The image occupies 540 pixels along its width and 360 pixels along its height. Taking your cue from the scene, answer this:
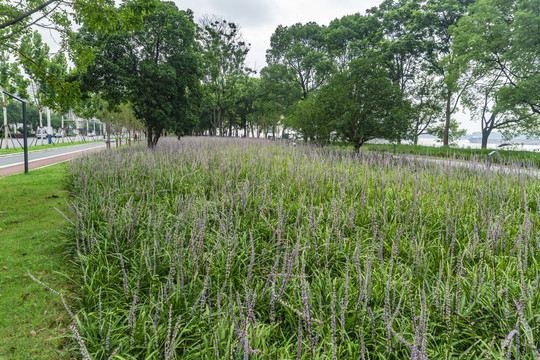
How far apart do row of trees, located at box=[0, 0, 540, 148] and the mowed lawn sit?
11.9 ft

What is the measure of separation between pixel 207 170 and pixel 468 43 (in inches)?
778

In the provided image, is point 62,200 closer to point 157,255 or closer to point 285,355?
point 157,255

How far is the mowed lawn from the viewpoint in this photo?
2.43 m

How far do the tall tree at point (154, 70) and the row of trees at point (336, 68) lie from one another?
0.05m

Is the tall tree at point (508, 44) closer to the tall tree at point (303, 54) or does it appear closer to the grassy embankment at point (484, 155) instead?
the grassy embankment at point (484, 155)

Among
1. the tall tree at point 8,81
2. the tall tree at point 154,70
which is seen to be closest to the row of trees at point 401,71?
the tall tree at point 154,70

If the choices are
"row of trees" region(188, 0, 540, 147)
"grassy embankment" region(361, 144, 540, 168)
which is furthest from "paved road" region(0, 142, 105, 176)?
"grassy embankment" region(361, 144, 540, 168)

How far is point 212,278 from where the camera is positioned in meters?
3.11

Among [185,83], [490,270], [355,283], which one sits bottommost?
[355,283]

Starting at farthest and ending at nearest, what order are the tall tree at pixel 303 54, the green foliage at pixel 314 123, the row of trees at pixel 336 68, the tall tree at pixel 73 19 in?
1. the tall tree at pixel 303 54
2. the green foliage at pixel 314 123
3. the row of trees at pixel 336 68
4. the tall tree at pixel 73 19

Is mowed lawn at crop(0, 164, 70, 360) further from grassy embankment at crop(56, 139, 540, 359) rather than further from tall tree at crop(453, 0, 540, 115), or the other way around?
tall tree at crop(453, 0, 540, 115)

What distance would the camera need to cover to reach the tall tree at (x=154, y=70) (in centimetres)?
1096

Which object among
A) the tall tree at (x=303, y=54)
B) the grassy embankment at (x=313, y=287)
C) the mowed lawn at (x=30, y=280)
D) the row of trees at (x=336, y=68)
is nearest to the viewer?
the grassy embankment at (x=313, y=287)

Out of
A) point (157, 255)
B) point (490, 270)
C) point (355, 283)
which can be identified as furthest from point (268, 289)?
point (490, 270)
